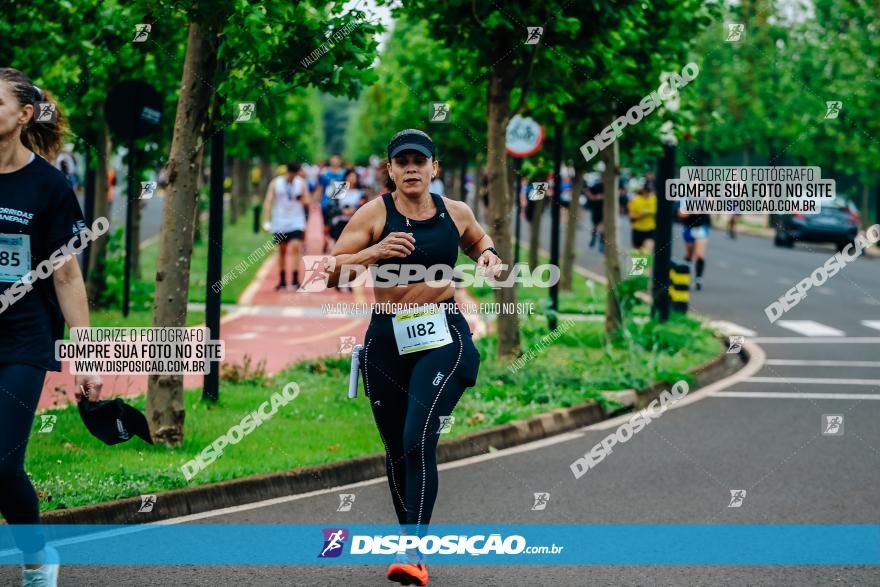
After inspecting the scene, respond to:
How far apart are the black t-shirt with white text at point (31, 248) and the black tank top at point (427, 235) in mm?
1387

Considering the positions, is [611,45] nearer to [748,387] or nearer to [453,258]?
[748,387]

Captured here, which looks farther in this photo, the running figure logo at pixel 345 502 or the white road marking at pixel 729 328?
the white road marking at pixel 729 328

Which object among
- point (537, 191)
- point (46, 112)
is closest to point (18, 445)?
point (46, 112)

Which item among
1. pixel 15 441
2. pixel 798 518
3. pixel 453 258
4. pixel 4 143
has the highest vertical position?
pixel 4 143

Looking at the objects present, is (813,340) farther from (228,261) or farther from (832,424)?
(228,261)

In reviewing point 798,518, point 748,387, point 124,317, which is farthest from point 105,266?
point 798,518

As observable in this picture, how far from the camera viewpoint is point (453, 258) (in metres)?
5.91

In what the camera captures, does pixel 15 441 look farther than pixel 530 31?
No

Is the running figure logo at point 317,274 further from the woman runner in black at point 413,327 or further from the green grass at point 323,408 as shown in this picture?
the green grass at point 323,408

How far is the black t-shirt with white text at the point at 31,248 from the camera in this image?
4.85 m

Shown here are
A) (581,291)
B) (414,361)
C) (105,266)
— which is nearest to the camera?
(414,361)

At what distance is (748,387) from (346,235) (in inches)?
322

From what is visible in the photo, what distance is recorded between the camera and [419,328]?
19.0ft

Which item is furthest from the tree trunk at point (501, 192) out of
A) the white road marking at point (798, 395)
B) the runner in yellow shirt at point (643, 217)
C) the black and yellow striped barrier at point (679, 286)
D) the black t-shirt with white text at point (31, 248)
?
the runner in yellow shirt at point (643, 217)
